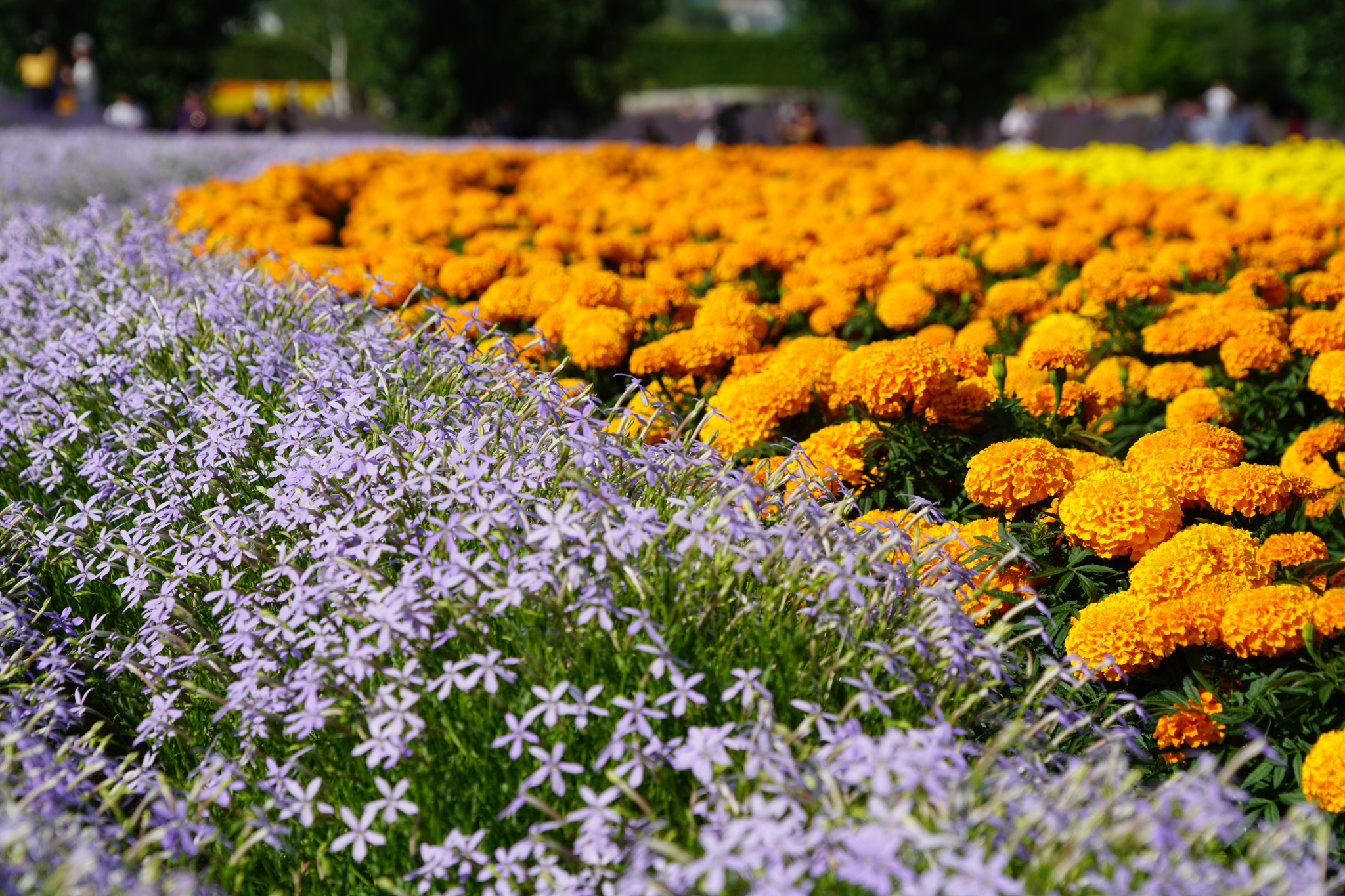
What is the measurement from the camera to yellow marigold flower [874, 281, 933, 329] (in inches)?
166

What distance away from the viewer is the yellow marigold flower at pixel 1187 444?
292 centimetres

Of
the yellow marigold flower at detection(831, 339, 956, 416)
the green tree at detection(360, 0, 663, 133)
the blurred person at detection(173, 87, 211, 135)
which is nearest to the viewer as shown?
the yellow marigold flower at detection(831, 339, 956, 416)

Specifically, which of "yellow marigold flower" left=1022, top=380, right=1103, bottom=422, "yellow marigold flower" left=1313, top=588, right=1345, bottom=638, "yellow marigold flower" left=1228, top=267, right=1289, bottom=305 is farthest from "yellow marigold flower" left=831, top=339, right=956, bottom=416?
"yellow marigold flower" left=1228, top=267, right=1289, bottom=305

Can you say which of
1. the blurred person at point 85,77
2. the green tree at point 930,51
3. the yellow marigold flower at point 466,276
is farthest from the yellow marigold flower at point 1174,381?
the blurred person at point 85,77

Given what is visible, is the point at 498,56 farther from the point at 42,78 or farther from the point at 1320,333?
the point at 1320,333

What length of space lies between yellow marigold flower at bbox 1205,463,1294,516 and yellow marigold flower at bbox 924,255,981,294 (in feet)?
6.13

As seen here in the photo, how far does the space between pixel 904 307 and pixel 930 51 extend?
45.6 feet

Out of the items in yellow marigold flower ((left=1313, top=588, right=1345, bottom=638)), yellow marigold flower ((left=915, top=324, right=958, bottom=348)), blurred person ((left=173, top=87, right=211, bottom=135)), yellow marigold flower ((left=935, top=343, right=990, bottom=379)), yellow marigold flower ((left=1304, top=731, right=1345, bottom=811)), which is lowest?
blurred person ((left=173, top=87, right=211, bottom=135))

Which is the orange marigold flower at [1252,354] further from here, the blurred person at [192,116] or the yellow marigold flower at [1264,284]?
the blurred person at [192,116]

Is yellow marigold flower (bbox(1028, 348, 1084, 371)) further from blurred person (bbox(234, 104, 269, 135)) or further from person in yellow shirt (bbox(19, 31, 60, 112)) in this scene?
blurred person (bbox(234, 104, 269, 135))

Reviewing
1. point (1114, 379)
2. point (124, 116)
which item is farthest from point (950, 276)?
point (124, 116)

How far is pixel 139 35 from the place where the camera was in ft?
70.3

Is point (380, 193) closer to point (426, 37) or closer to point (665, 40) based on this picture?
point (426, 37)

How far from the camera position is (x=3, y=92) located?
77.1 feet
